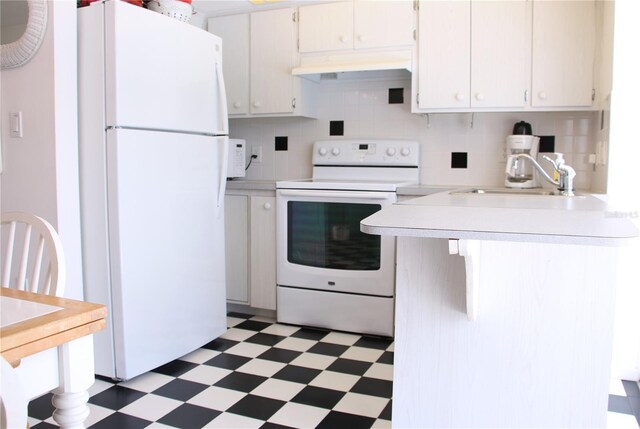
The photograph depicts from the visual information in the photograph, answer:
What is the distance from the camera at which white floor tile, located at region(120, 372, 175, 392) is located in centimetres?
251

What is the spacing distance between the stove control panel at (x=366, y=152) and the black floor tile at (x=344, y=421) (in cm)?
177

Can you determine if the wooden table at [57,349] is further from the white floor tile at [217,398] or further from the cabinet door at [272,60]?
the cabinet door at [272,60]

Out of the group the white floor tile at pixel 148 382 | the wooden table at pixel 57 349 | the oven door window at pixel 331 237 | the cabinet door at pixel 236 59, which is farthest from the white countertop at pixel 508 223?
the cabinet door at pixel 236 59

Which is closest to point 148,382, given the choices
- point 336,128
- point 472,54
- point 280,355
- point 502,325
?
point 280,355

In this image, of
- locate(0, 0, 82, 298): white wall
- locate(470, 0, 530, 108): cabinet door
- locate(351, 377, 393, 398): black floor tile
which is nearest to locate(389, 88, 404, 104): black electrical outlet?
locate(470, 0, 530, 108): cabinet door

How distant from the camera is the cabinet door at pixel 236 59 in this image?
145 inches

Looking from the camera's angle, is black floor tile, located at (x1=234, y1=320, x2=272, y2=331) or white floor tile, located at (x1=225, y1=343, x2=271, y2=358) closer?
white floor tile, located at (x1=225, y1=343, x2=271, y2=358)

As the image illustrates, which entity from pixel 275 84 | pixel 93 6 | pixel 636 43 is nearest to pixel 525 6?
pixel 636 43

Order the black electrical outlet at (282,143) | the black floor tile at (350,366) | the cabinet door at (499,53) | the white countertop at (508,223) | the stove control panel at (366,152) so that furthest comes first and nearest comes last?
the black electrical outlet at (282,143) < the stove control panel at (366,152) < the cabinet door at (499,53) < the black floor tile at (350,366) < the white countertop at (508,223)

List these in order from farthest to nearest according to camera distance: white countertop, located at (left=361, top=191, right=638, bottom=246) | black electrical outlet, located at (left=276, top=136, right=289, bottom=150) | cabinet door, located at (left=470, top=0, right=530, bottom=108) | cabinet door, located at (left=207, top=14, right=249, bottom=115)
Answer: black electrical outlet, located at (left=276, top=136, right=289, bottom=150) → cabinet door, located at (left=207, top=14, right=249, bottom=115) → cabinet door, located at (left=470, top=0, right=530, bottom=108) → white countertop, located at (left=361, top=191, right=638, bottom=246)

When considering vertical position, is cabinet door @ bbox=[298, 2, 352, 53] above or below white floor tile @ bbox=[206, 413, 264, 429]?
above

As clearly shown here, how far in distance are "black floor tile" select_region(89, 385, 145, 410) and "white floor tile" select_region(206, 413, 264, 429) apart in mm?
422

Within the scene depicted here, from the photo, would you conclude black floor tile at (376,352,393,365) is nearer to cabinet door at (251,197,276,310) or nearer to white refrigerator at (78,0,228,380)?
cabinet door at (251,197,276,310)

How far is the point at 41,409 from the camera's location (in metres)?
2.28
